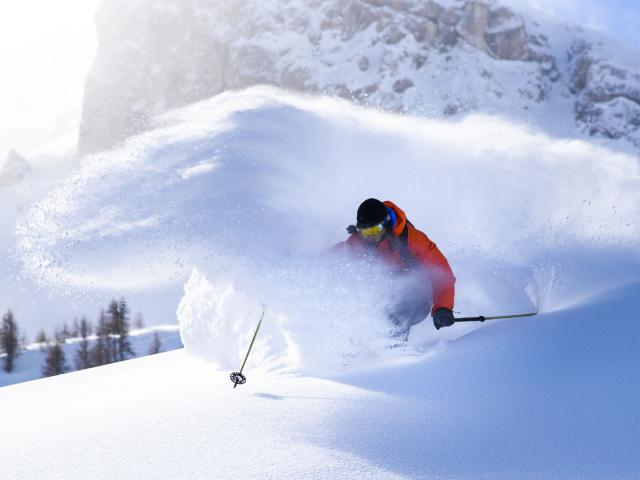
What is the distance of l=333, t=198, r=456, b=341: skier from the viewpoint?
442cm

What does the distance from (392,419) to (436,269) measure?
6.36 ft

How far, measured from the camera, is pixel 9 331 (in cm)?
4266

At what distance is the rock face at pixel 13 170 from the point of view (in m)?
192

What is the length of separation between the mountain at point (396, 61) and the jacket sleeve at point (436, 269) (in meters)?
118

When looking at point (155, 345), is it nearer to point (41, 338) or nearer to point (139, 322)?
point (41, 338)

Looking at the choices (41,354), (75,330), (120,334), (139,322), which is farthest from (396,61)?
(41,354)

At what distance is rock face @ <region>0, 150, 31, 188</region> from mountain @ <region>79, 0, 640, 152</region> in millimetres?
60267

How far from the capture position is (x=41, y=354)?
44.3 metres

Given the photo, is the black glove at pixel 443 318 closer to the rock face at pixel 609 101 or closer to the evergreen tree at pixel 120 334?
the evergreen tree at pixel 120 334

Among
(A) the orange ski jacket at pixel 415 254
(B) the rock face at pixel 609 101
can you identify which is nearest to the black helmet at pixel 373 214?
(A) the orange ski jacket at pixel 415 254

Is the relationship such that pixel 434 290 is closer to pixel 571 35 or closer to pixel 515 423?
pixel 515 423

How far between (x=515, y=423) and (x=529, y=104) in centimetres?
13466

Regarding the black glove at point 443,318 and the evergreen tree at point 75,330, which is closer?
the black glove at point 443,318

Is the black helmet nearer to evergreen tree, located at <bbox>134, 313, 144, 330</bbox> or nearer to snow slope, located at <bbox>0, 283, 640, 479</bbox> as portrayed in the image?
snow slope, located at <bbox>0, 283, 640, 479</bbox>
